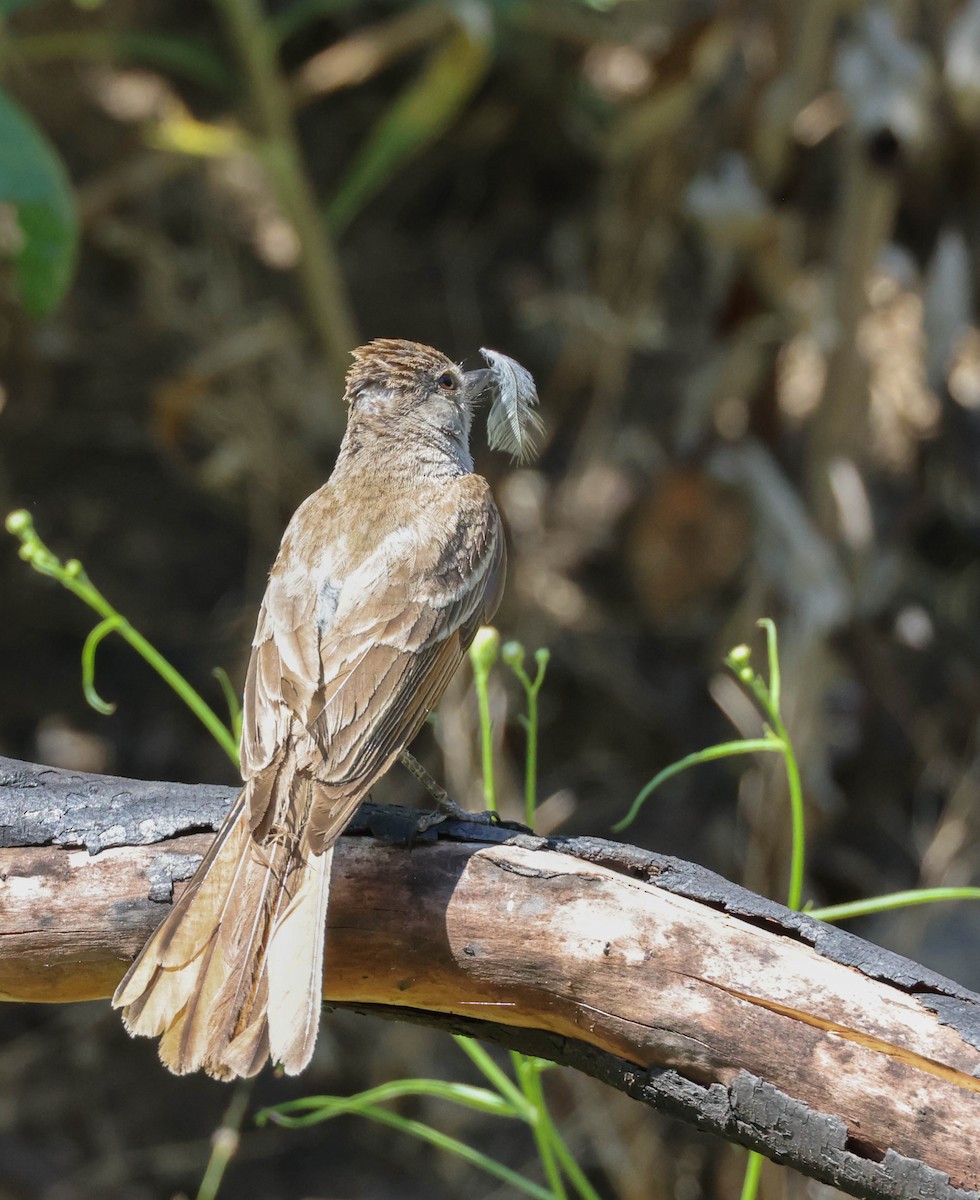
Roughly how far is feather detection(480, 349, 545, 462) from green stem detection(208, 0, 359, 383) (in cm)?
147

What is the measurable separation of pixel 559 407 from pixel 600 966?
11.6ft

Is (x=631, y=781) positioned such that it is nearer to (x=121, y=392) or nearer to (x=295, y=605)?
(x=121, y=392)

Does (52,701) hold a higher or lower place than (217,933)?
lower

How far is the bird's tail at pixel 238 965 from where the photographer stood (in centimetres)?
207

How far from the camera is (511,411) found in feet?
10.3

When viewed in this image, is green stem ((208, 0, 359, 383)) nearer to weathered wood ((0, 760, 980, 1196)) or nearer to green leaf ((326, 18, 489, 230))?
green leaf ((326, 18, 489, 230))

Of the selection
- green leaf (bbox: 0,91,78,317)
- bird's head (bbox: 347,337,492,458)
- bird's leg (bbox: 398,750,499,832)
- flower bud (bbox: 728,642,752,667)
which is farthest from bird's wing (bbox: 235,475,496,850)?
green leaf (bbox: 0,91,78,317)

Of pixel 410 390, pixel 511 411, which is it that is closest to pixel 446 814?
pixel 511 411

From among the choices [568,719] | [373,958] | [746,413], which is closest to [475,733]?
[568,719]

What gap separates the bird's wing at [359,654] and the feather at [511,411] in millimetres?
173

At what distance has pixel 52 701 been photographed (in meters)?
5.32

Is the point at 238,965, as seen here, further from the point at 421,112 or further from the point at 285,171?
the point at 421,112

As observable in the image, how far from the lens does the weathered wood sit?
6.28ft

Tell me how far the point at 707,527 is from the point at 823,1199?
2.14 m
